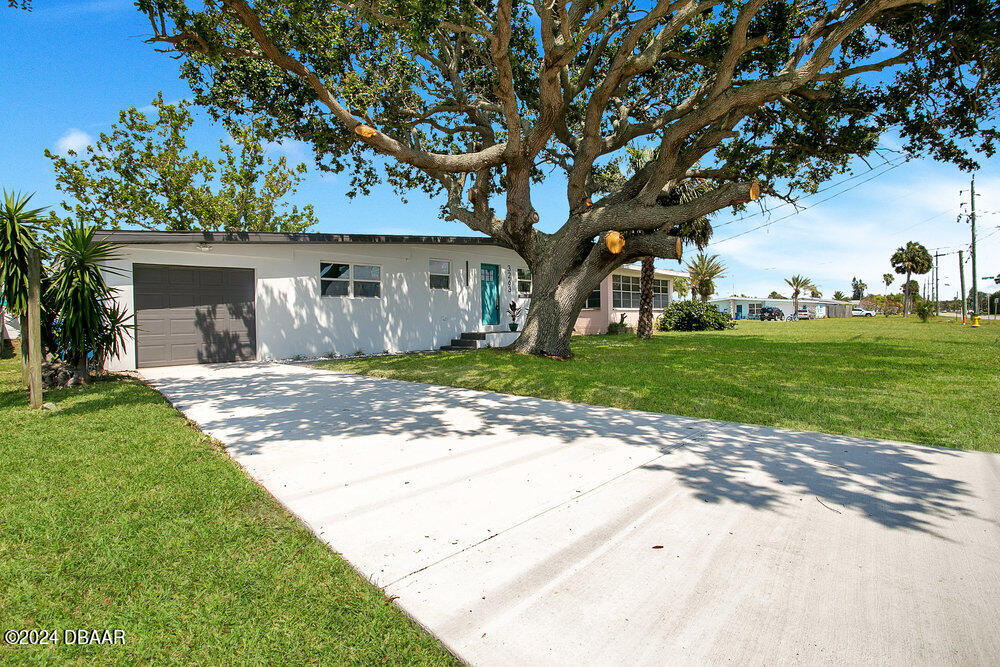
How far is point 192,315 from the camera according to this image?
38.0 ft

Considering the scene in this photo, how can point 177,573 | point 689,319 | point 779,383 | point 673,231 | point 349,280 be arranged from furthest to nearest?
point 689,319, point 673,231, point 349,280, point 779,383, point 177,573

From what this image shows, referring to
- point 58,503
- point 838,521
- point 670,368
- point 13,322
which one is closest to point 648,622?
point 838,521

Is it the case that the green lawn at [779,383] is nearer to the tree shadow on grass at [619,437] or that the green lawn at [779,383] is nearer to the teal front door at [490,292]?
the tree shadow on grass at [619,437]

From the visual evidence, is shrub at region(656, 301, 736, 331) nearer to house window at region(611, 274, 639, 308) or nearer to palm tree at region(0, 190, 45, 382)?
house window at region(611, 274, 639, 308)

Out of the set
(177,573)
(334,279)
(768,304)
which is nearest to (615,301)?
(334,279)

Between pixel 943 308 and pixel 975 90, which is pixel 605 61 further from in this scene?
pixel 943 308

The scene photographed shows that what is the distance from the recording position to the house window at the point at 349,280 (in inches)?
527

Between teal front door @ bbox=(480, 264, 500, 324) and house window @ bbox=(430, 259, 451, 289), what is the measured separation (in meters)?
1.38

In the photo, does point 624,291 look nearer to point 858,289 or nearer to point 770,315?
point 770,315

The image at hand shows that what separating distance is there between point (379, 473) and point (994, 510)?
13.8 ft

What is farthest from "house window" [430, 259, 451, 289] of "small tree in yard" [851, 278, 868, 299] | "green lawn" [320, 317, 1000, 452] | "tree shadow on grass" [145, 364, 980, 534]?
"small tree in yard" [851, 278, 868, 299]

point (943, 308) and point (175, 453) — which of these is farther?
point (943, 308)

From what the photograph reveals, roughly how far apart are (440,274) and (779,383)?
34.9 ft

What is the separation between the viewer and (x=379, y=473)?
383 cm
